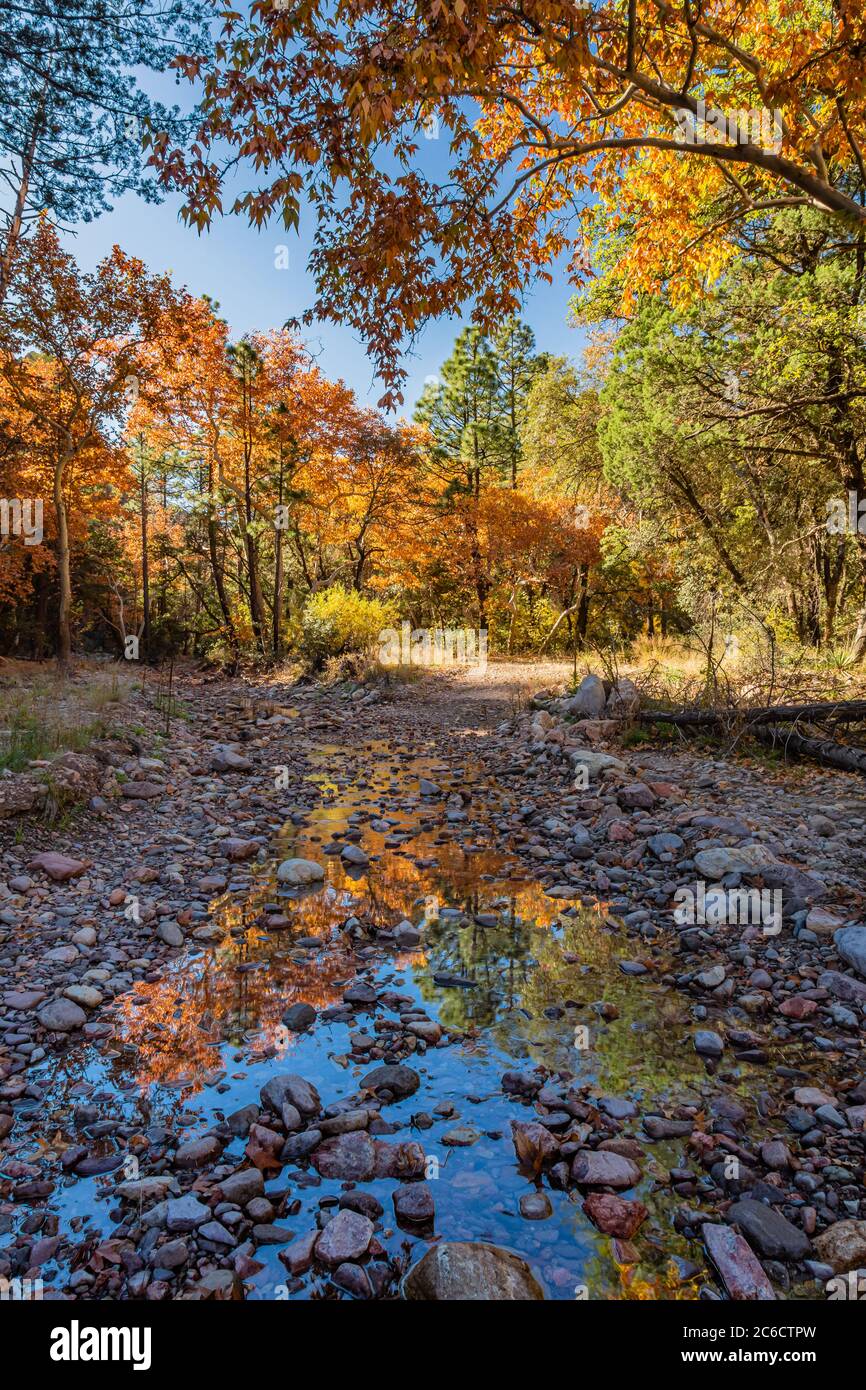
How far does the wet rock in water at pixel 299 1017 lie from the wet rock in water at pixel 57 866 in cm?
226

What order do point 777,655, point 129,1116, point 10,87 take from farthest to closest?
point 777,655, point 10,87, point 129,1116

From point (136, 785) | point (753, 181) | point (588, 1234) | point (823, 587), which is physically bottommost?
point (588, 1234)

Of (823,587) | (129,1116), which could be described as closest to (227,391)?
(823,587)

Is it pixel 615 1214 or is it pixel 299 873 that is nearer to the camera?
pixel 615 1214

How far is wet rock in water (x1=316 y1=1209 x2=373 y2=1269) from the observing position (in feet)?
6.55

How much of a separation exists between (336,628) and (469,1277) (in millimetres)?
14774

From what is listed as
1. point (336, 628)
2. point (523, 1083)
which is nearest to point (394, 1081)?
point (523, 1083)

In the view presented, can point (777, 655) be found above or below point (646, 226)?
below

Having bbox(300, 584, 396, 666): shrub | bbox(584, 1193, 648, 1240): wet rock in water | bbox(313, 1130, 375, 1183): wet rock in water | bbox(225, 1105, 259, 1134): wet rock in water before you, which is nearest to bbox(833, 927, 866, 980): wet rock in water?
bbox(584, 1193, 648, 1240): wet rock in water

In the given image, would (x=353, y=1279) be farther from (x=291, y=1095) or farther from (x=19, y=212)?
(x=19, y=212)

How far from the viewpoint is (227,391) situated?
1622 centimetres

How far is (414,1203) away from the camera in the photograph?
2199mm

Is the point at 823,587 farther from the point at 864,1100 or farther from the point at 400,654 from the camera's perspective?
the point at 864,1100
